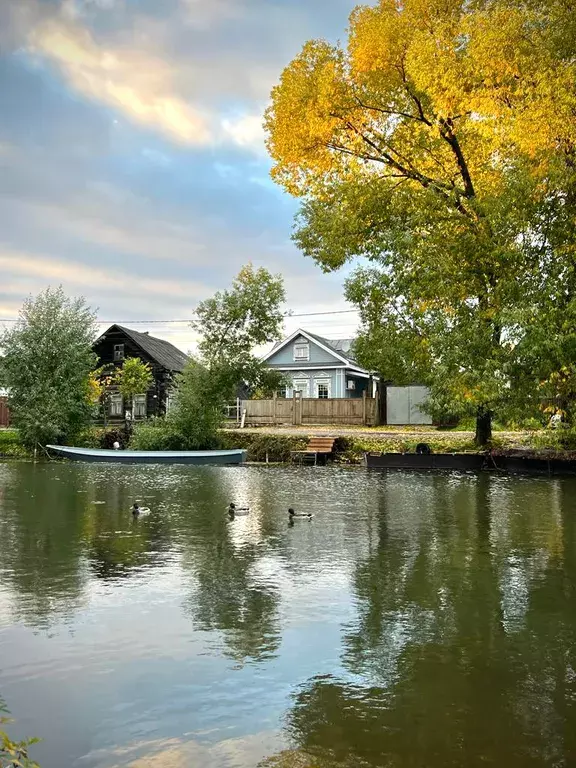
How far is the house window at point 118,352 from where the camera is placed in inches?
1941

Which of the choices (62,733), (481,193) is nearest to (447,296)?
(481,193)

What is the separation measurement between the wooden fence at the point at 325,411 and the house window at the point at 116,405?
14.4 meters

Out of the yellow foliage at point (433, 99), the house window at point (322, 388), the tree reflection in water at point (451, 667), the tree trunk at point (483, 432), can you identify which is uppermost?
the yellow foliage at point (433, 99)

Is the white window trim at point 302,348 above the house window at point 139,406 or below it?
above

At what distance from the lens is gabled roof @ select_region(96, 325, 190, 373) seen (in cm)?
4934

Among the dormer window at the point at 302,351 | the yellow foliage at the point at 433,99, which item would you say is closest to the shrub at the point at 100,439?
the dormer window at the point at 302,351

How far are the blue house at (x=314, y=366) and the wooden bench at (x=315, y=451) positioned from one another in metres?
17.3

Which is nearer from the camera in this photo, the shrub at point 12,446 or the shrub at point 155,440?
the shrub at point 155,440

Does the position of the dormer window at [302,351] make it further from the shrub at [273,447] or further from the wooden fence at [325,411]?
the shrub at [273,447]

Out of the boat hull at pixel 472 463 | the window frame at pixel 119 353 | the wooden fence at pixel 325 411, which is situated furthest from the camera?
the window frame at pixel 119 353

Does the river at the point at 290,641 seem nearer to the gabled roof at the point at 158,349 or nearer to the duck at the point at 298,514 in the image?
the duck at the point at 298,514

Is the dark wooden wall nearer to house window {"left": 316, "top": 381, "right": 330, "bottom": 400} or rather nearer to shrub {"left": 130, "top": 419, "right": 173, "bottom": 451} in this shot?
house window {"left": 316, "top": 381, "right": 330, "bottom": 400}

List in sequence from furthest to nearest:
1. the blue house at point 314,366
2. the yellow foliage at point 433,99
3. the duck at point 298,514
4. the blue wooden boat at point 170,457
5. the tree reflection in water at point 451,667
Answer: the blue house at point 314,366 < the blue wooden boat at point 170,457 < the duck at point 298,514 < the yellow foliage at point 433,99 < the tree reflection in water at point 451,667

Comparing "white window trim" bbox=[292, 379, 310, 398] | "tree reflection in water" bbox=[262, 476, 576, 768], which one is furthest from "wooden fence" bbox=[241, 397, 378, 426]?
"tree reflection in water" bbox=[262, 476, 576, 768]
